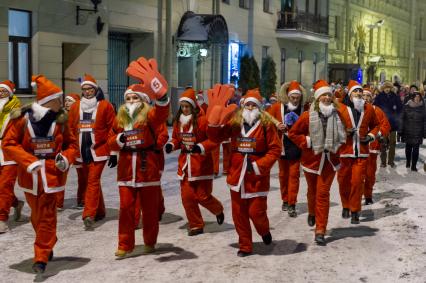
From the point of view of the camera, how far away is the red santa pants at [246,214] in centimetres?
721

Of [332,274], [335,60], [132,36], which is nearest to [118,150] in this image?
[332,274]

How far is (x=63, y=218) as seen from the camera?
29.7 feet

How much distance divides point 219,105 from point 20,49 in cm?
1080

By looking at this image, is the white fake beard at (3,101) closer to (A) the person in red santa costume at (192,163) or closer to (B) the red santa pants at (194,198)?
(A) the person in red santa costume at (192,163)

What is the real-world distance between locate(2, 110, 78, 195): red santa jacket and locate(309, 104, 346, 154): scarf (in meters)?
2.87

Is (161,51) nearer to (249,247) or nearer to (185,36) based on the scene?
(185,36)

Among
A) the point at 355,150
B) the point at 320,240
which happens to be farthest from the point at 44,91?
the point at 355,150

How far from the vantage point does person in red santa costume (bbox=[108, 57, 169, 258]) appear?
23.1 ft

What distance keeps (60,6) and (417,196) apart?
10717 mm

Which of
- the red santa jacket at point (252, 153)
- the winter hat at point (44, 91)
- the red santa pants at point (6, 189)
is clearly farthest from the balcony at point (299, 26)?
the winter hat at point (44, 91)

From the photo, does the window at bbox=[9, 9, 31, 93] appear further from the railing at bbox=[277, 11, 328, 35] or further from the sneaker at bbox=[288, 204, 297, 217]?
the railing at bbox=[277, 11, 328, 35]

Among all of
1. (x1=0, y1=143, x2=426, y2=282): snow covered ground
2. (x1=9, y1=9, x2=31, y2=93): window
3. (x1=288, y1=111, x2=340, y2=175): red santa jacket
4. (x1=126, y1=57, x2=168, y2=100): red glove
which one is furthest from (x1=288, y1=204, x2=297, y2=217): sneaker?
(x1=9, y1=9, x2=31, y2=93): window

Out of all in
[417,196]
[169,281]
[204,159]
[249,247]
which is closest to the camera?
[169,281]

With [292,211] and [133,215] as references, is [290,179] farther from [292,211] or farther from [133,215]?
[133,215]
